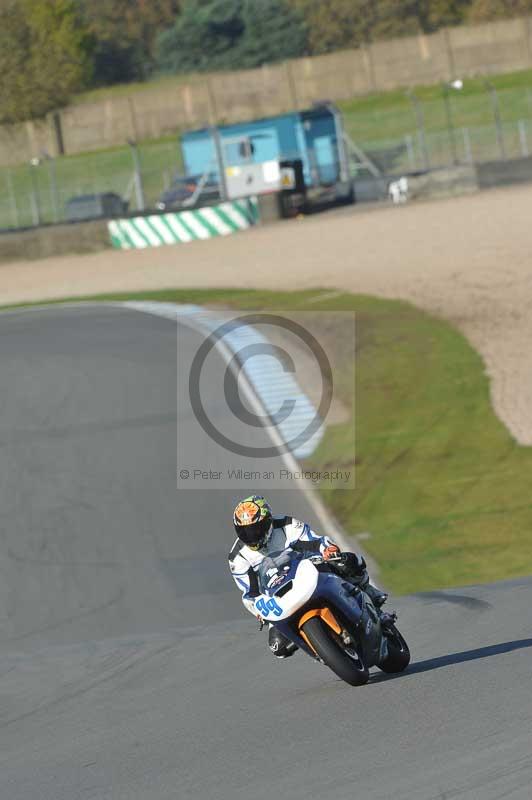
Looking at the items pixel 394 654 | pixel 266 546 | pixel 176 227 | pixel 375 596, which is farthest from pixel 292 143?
pixel 266 546

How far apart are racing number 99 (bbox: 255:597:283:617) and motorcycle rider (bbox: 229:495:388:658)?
6cm

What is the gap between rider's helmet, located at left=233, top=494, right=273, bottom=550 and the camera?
748 centimetres

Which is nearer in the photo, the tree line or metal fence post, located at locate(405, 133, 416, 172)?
metal fence post, located at locate(405, 133, 416, 172)

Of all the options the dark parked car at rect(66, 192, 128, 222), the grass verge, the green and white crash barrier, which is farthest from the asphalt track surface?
the dark parked car at rect(66, 192, 128, 222)

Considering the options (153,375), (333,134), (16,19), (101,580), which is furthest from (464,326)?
(16,19)

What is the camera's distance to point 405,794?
18.0ft

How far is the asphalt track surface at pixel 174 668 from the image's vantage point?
6160 mm

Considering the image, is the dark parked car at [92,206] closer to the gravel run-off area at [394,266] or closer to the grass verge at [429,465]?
the gravel run-off area at [394,266]

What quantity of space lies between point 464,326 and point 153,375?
19.6ft

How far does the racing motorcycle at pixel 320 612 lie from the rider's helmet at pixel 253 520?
15cm

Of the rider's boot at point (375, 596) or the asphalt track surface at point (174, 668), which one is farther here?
the rider's boot at point (375, 596)

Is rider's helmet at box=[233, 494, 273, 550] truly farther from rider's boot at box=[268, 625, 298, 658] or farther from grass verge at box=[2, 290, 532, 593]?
grass verge at box=[2, 290, 532, 593]

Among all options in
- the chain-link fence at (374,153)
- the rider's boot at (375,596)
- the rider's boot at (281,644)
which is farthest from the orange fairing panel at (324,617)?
the chain-link fence at (374,153)

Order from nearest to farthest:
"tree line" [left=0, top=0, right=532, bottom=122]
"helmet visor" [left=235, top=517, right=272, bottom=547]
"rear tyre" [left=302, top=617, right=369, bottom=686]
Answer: "rear tyre" [left=302, top=617, right=369, bottom=686]
"helmet visor" [left=235, top=517, right=272, bottom=547]
"tree line" [left=0, top=0, right=532, bottom=122]
